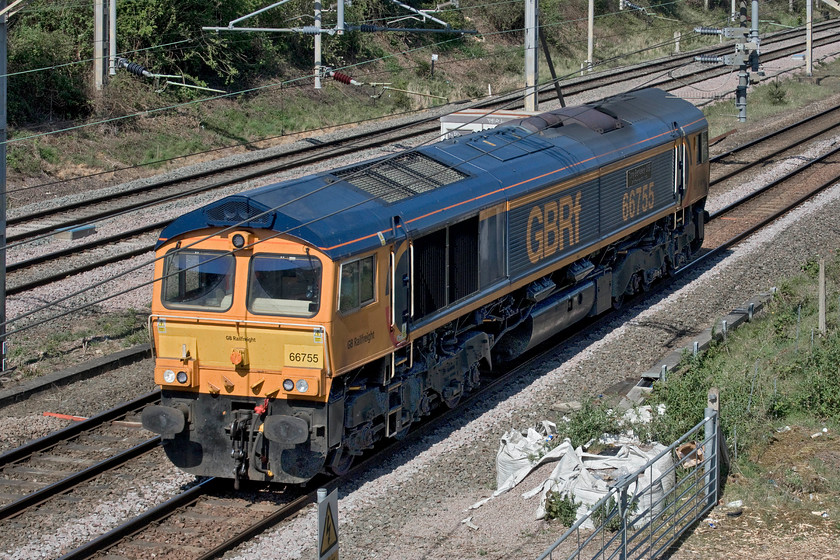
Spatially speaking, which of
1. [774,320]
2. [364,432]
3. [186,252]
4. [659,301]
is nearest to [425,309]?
[364,432]

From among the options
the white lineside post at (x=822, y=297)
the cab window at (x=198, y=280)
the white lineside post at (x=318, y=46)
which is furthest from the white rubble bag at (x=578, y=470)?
the white lineside post at (x=318, y=46)

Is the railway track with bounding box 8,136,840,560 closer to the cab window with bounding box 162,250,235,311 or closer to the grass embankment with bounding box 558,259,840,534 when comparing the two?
the cab window with bounding box 162,250,235,311

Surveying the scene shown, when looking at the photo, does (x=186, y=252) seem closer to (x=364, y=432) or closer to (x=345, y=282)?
(x=345, y=282)

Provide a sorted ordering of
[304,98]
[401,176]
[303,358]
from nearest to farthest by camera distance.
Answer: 1. [303,358]
2. [401,176]
3. [304,98]

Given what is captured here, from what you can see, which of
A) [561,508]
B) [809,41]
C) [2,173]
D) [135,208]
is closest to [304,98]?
[809,41]

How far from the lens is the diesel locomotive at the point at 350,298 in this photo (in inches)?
434

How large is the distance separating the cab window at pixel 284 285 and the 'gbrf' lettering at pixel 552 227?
4.63 metres

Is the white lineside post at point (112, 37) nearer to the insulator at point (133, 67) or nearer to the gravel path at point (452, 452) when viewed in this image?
the insulator at point (133, 67)

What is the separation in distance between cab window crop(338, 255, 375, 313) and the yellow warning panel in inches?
151

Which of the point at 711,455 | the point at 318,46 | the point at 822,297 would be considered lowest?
the point at 711,455

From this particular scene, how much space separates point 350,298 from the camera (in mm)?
11188

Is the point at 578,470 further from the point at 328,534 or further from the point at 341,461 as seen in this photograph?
the point at 328,534

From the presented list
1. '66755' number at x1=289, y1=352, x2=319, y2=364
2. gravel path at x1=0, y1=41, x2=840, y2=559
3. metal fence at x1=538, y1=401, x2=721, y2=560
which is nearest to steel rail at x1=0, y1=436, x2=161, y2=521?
gravel path at x1=0, y1=41, x2=840, y2=559

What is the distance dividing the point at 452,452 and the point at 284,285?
3.06 m
